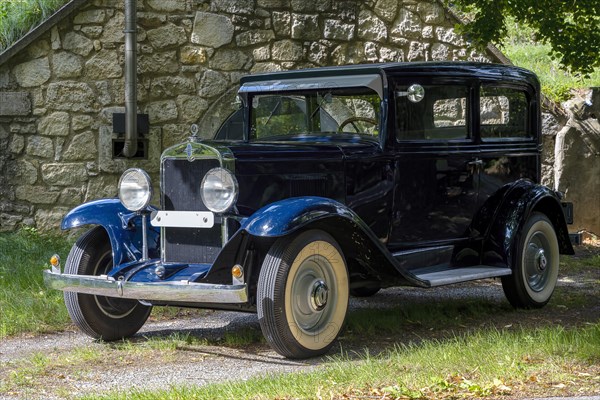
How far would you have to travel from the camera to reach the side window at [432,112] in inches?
282

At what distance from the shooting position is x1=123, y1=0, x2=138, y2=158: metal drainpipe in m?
10.5

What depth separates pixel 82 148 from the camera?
1076 cm

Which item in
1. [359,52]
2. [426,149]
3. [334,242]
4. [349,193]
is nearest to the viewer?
[334,242]

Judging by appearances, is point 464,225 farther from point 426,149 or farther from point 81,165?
point 81,165

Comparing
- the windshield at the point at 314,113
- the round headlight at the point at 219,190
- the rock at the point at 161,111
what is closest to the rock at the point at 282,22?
the rock at the point at 161,111

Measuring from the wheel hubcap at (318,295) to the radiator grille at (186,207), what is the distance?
699 millimetres

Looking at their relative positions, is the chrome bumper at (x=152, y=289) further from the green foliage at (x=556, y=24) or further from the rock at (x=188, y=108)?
the green foliage at (x=556, y=24)

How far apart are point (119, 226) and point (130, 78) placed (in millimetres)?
4218

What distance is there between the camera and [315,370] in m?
5.51

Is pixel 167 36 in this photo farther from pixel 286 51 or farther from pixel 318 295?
pixel 318 295

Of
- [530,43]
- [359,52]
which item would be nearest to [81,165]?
[359,52]

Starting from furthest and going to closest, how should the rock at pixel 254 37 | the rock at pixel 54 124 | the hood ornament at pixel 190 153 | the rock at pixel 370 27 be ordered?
the rock at pixel 370 27, the rock at pixel 254 37, the rock at pixel 54 124, the hood ornament at pixel 190 153

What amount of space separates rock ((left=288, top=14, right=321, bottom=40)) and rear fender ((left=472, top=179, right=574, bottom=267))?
4187mm

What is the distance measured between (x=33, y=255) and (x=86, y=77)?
2142mm
